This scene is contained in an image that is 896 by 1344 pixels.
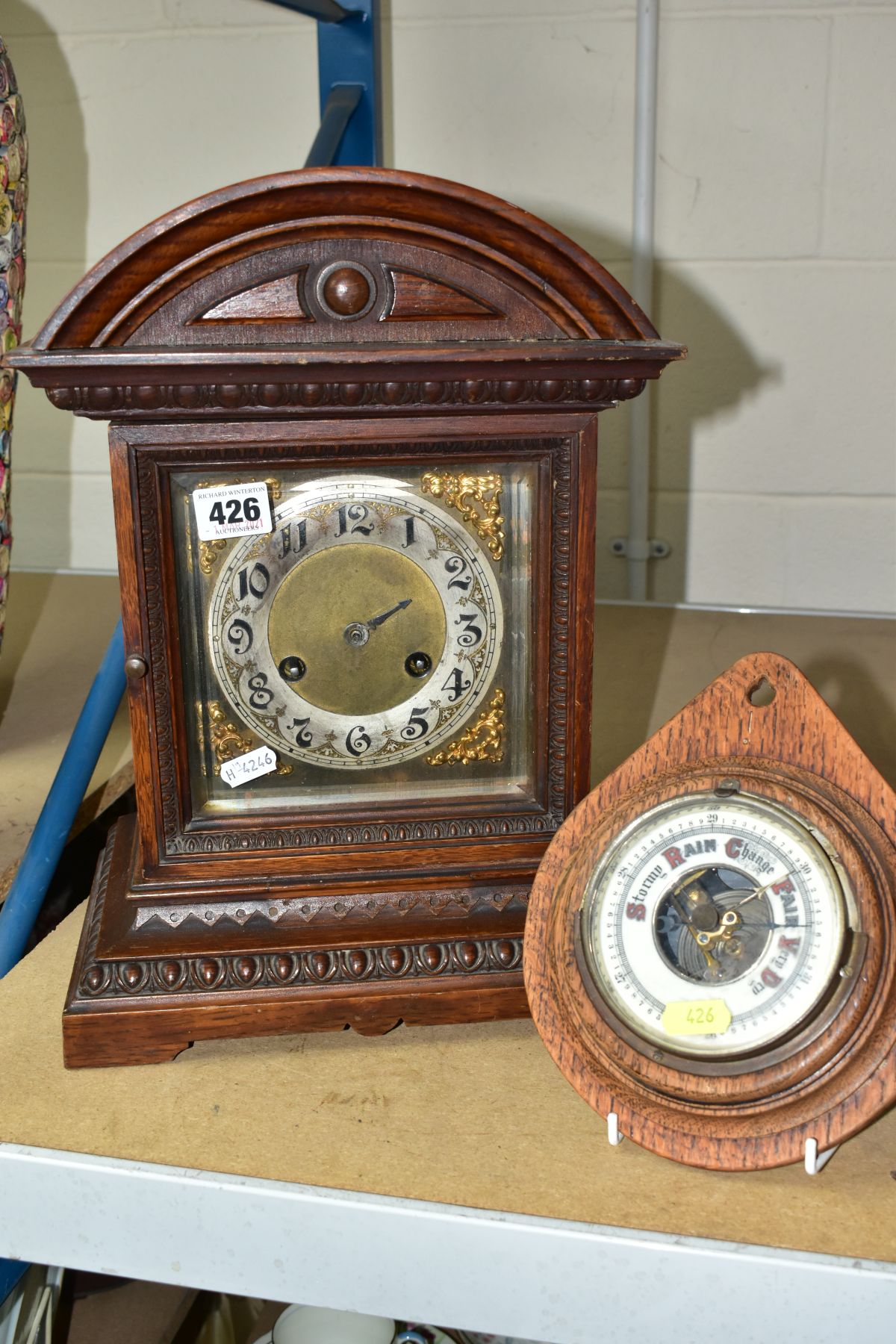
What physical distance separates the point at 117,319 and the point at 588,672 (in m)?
0.33

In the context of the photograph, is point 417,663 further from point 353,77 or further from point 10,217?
point 353,77

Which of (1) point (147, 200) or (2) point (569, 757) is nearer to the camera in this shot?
(2) point (569, 757)

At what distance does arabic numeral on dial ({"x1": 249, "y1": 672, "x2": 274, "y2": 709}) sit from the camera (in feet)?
2.34

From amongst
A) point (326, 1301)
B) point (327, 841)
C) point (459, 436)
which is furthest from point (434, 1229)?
point (459, 436)

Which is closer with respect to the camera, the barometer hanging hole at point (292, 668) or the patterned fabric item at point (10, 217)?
the barometer hanging hole at point (292, 668)

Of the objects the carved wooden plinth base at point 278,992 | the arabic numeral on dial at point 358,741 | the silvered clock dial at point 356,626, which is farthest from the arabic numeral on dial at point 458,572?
the carved wooden plinth base at point 278,992

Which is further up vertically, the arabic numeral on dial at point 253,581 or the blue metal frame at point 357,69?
the blue metal frame at point 357,69

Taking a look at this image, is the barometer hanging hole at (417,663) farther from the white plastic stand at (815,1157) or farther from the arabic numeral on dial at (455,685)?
the white plastic stand at (815,1157)

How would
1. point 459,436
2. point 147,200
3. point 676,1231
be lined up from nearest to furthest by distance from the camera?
1. point 676,1231
2. point 459,436
3. point 147,200

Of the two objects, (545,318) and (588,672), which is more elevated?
(545,318)

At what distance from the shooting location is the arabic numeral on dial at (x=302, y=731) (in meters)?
0.72

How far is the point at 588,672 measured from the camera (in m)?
0.72

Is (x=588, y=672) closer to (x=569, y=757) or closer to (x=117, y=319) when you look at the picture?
(x=569, y=757)

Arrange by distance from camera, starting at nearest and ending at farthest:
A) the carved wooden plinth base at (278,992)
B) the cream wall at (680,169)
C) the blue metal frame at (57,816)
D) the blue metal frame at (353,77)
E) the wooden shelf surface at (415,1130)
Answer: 1. the wooden shelf surface at (415,1130)
2. the carved wooden plinth base at (278,992)
3. the blue metal frame at (57,816)
4. the blue metal frame at (353,77)
5. the cream wall at (680,169)
